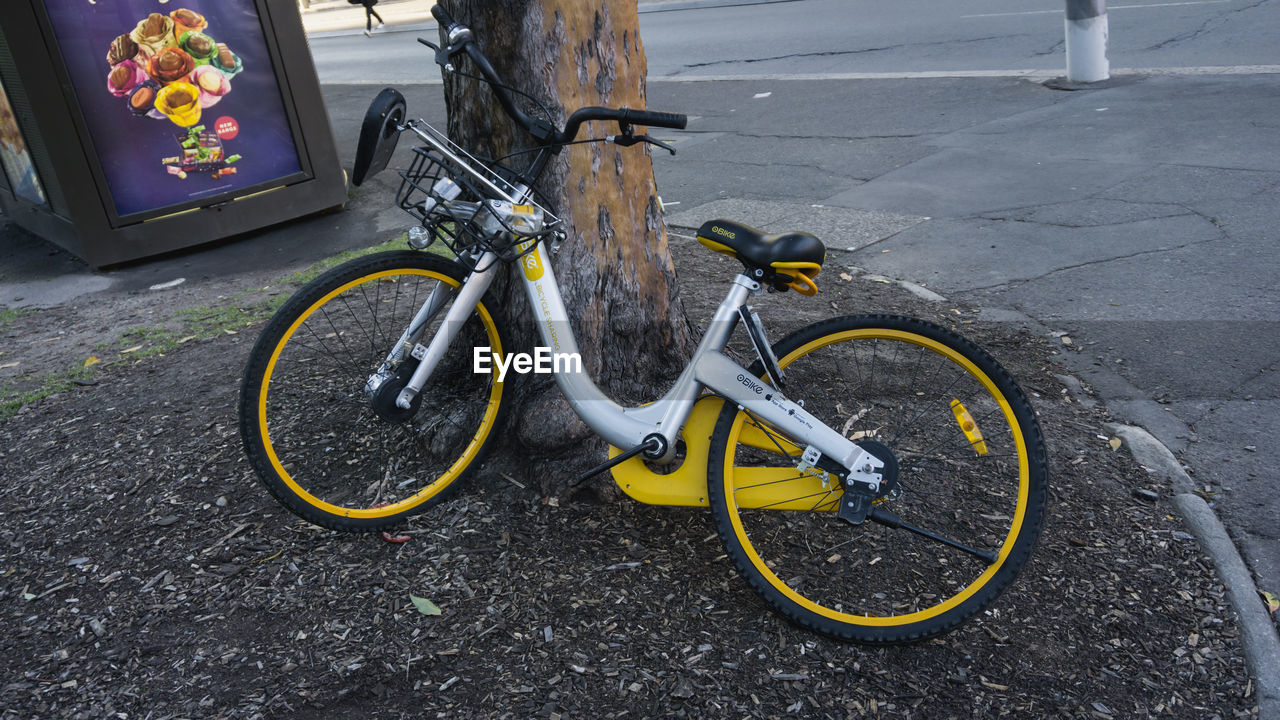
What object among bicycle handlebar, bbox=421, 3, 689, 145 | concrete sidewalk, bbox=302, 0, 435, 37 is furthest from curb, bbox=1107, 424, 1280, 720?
concrete sidewalk, bbox=302, 0, 435, 37

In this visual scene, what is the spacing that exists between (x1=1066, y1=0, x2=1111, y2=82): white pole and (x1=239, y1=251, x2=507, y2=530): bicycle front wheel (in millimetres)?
7595

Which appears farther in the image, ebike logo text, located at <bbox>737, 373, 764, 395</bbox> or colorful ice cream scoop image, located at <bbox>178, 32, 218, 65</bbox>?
colorful ice cream scoop image, located at <bbox>178, 32, 218, 65</bbox>

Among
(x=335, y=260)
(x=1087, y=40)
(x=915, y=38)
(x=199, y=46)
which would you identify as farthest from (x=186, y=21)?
(x=915, y=38)

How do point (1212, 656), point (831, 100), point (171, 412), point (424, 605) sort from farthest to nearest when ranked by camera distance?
1. point (831, 100)
2. point (171, 412)
3. point (424, 605)
4. point (1212, 656)

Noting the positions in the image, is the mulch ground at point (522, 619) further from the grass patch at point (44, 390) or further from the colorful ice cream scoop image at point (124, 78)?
the colorful ice cream scoop image at point (124, 78)

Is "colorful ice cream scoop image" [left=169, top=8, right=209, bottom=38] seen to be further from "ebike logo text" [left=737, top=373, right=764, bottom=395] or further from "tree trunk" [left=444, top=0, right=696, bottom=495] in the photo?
"ebike logo text" [left=737, top=373, right=764, bottom=395]

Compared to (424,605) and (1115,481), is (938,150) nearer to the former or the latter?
(1115,481)

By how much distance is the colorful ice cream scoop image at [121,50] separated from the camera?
632 centimetres

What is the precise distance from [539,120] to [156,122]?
16.7 ft

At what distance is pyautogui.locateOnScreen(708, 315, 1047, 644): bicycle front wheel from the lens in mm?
2578

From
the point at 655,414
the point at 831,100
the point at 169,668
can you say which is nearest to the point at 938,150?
the point at 831,100

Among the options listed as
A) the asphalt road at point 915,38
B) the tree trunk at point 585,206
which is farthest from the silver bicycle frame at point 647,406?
the asphalt road at point 915,38

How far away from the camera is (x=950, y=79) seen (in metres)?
10.0

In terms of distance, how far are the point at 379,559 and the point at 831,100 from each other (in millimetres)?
8207
